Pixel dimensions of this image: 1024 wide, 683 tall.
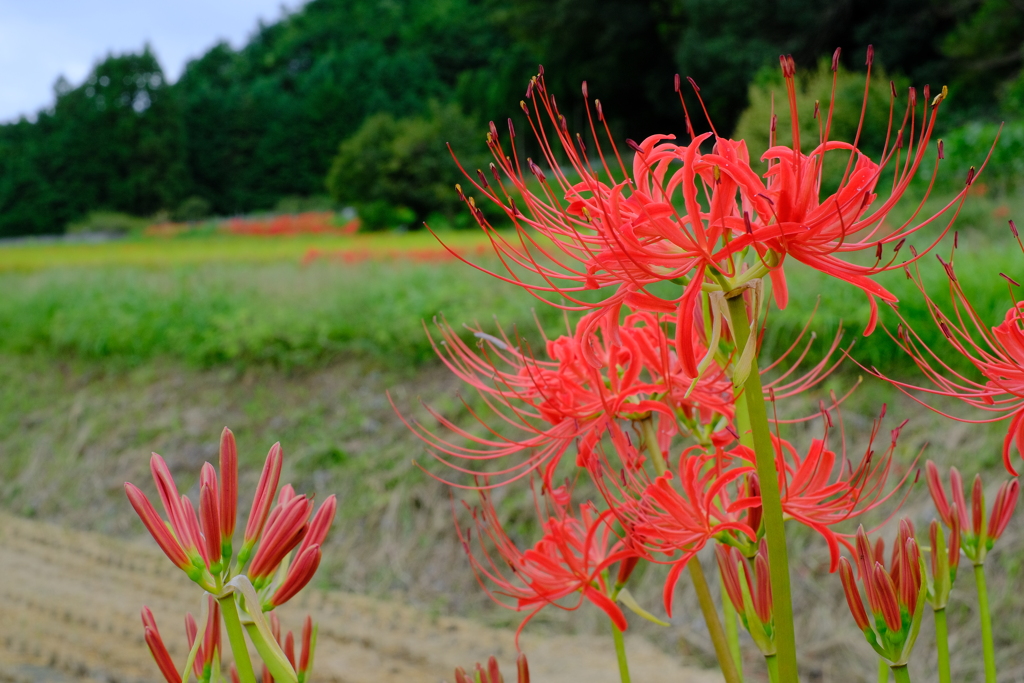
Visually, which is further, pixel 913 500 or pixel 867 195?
pixel 913 500

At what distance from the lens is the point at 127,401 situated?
14.6 feet

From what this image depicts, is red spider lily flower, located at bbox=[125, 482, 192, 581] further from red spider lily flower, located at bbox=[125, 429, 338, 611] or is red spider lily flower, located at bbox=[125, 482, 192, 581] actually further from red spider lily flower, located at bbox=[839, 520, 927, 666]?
red spider lily flower, located at bbox=[839, 520, 927, 666]

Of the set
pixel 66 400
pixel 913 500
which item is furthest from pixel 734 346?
pixel 66 400

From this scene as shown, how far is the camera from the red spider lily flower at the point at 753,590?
62 cm

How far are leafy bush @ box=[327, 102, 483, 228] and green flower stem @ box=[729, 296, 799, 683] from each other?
11667 mm

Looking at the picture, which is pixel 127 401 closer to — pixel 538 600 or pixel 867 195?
pixel 538 600

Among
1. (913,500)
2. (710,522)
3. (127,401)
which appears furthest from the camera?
(127,401)

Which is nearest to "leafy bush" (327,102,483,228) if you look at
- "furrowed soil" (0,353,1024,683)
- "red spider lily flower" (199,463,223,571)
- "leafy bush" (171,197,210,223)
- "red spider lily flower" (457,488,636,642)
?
"furrowed soil" (0,353,1024,683)

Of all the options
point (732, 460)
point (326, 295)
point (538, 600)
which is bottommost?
point (538, 600)

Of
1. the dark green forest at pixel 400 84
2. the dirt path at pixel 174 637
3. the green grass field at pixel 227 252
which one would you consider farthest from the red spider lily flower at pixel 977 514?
the dark green forest at pixel 400 84

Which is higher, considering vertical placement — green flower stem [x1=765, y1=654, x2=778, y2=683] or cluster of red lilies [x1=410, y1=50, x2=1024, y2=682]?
cluster of red lilies [x1=410, y1=50, x2=1024, y2=682]

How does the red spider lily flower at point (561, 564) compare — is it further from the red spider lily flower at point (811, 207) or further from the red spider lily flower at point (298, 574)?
the red spider lily flower at point (811, 207)

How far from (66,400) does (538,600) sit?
4703mm

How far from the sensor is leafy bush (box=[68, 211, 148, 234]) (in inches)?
647
